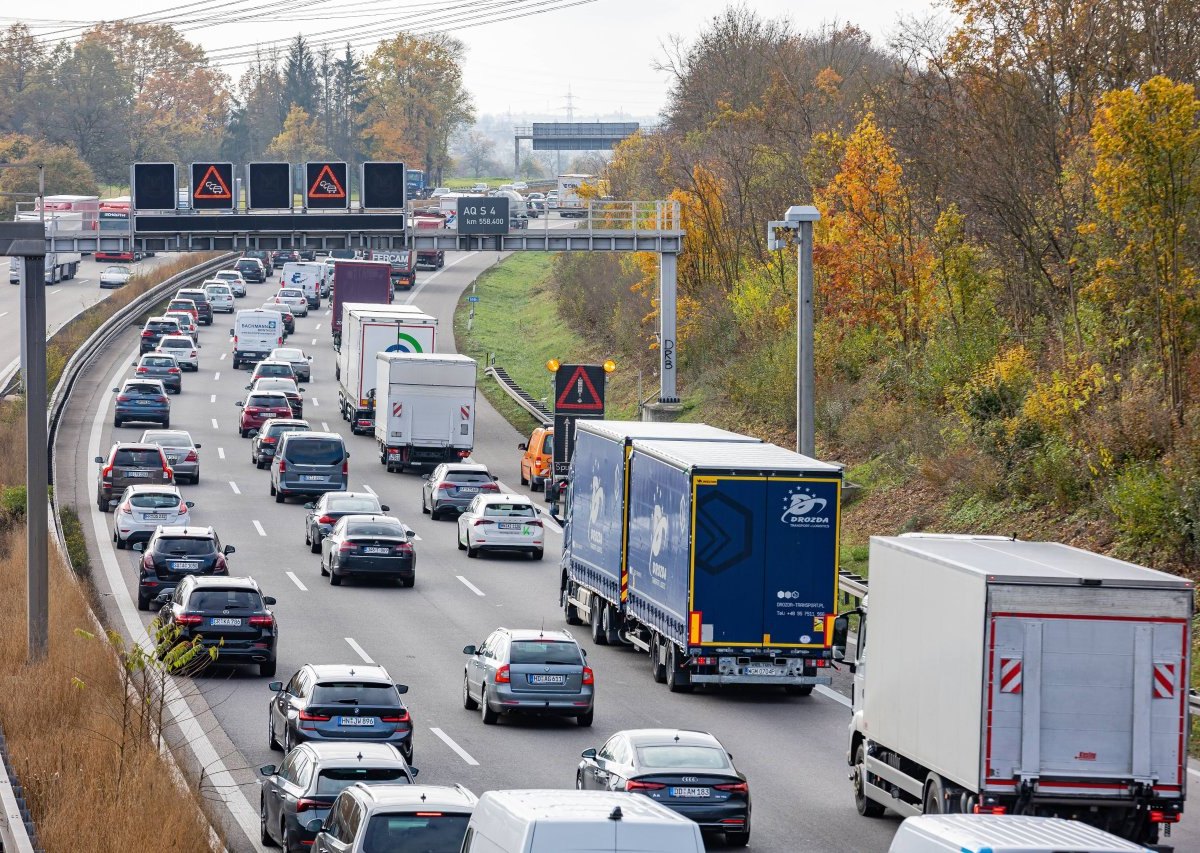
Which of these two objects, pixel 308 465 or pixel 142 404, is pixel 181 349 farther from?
pixel 308 465

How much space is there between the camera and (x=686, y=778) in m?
18.7

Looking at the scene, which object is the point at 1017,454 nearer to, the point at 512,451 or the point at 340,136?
the point at 512,451

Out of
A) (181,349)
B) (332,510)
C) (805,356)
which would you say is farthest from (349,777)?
(181,349)

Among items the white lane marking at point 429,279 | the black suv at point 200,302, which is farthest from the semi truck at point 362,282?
the white lane marking at point 429,279

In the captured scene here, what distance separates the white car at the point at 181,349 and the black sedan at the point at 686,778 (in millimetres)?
56500

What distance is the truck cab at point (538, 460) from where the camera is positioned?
5028cm

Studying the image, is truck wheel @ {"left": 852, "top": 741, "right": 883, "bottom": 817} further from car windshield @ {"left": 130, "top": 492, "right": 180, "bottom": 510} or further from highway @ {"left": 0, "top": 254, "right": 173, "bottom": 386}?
highway @ {"left": 0, "top": 254, "right": 173, "bottom": 386}

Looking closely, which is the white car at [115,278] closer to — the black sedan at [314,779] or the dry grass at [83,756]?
the dry grass at [83,756]

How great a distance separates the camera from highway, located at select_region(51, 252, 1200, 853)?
840 inches

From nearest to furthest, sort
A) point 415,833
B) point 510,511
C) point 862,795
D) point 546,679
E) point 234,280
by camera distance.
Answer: point 415,833 → point 862,795 → point 546,679 → point 510,511 → point 234,280

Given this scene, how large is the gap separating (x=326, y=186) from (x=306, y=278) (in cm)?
4529

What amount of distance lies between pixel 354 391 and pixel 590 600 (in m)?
29.4

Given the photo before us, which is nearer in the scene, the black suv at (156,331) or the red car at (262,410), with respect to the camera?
the red car at (262,410)

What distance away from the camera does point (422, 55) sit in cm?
16850
